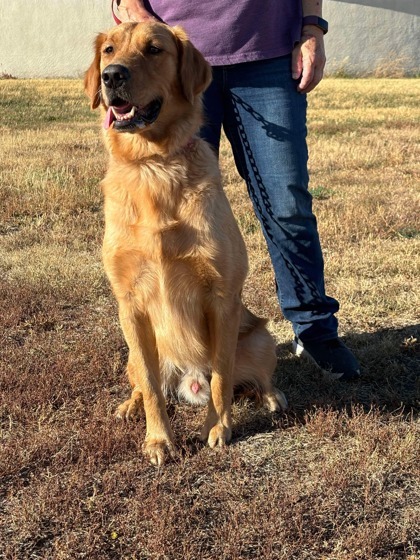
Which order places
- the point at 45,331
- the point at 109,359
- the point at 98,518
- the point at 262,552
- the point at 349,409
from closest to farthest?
the point at 262,552 → the point at 98,518 → the point at 349,409 → the point at 109,359 → the point at 45,331

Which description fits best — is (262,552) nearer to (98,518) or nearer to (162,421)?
(98,518)

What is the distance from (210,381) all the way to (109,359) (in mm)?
641

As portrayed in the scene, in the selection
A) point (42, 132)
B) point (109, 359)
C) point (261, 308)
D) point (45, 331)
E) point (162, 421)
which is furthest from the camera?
point (42, 132)

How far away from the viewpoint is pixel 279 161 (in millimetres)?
3230

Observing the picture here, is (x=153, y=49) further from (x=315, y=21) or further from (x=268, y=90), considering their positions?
(x=315, y=21)

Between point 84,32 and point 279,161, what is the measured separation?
2475cm

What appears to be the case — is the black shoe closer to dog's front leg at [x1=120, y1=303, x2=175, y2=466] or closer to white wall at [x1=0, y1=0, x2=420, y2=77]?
dog's front leg at [x1=120, y1=303, x2=175, y2=466]

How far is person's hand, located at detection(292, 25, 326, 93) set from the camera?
3.13m

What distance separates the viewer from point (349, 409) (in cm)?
302

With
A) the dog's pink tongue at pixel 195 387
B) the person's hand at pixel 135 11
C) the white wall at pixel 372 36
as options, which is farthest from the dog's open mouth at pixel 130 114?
Answer: the white wall at pixel 372 36

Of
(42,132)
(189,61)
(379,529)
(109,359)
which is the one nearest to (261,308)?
(109,359)

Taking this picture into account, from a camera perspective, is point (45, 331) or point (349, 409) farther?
point (45, 331)

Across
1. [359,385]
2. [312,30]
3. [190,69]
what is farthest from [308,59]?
[359,385]

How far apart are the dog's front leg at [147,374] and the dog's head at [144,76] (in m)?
0.76
